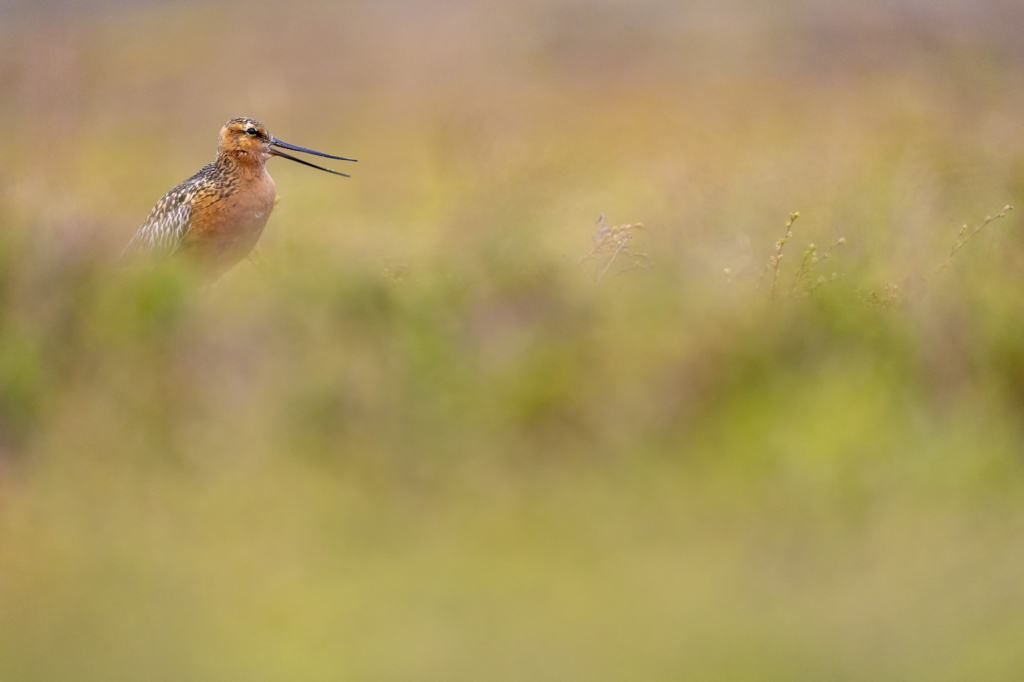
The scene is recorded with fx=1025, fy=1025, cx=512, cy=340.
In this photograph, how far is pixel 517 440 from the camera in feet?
13.6

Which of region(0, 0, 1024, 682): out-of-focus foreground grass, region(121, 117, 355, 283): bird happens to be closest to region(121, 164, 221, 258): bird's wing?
region(121, 117, 355, 283): bird

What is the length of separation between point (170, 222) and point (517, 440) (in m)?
2.99

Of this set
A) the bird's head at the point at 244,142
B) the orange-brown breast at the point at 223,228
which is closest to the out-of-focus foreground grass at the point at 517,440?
the orange-brown breast at the point at 223,228

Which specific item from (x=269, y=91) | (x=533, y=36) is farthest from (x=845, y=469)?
(x=533, y=36)

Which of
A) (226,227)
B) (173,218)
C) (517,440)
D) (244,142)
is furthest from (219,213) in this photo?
(517,440)

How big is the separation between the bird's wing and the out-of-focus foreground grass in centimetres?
21

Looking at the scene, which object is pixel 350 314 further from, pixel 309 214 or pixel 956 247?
pixel 309 214

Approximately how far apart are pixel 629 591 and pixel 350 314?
2048mm

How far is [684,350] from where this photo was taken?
4.47 m

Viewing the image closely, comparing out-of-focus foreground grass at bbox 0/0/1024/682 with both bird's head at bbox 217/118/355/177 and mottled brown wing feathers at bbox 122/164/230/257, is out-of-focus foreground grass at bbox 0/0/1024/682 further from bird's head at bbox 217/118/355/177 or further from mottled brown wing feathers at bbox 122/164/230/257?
bird's head at bbox 217/118/355/177

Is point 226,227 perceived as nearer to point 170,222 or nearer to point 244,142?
point 170,222

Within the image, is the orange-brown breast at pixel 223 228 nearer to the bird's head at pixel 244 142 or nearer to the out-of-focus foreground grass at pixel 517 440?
the out-of-focus foreground grass at pixel 517 440

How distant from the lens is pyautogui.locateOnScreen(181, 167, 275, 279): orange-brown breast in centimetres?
595

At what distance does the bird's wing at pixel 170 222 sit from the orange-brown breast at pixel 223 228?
1.7 inches
